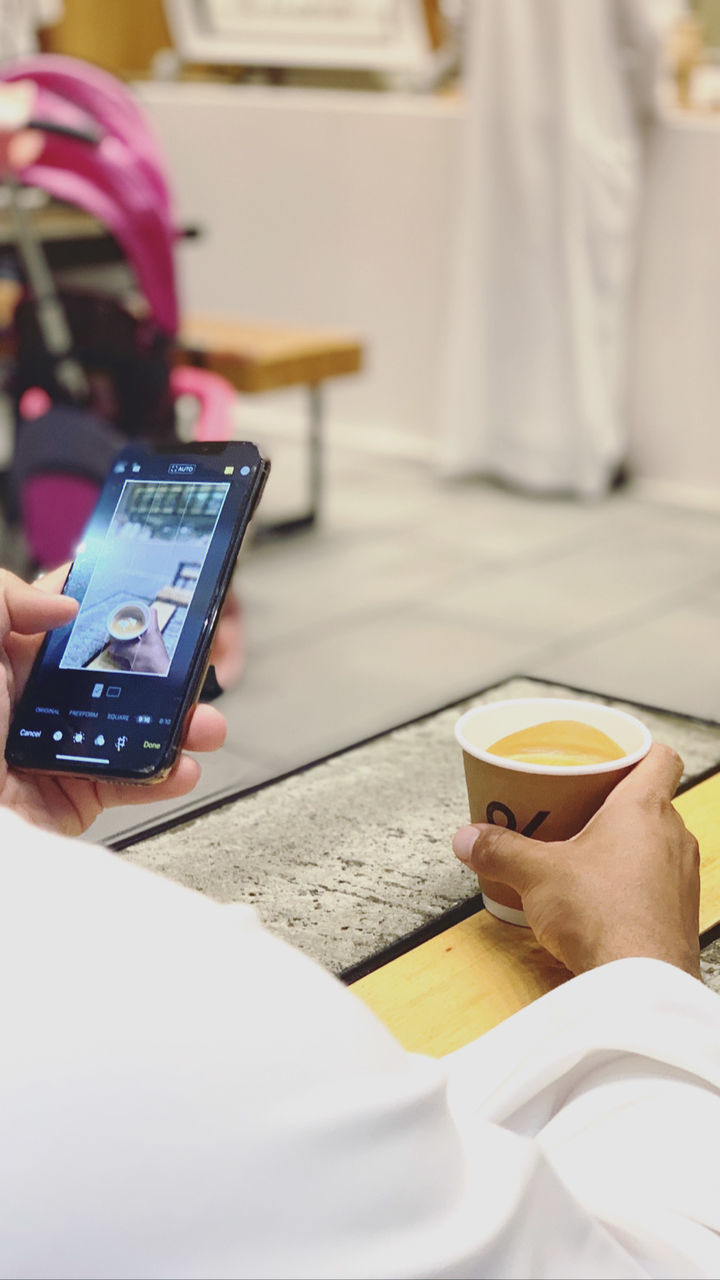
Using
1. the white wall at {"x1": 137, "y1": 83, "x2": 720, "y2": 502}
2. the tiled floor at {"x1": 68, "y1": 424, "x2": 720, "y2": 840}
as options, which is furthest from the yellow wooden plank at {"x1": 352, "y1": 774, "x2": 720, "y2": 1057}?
the white wall at {"x1": 137, "y1": 83, "x2": 720, "y2": 502}

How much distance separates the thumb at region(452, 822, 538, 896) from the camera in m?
0.71

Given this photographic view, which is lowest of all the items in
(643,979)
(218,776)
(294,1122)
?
(218,776)

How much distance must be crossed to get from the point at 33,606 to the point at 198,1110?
454 millimetres

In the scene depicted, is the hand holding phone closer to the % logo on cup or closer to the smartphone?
the smartphone

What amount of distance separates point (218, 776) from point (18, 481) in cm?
172

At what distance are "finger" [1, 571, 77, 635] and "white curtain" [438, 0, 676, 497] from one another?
3.01 metres

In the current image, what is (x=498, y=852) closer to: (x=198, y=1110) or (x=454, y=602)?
(x=198, y=1110)

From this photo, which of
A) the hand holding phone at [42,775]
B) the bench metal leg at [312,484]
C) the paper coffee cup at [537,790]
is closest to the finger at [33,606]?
the hand holding phone at [42,775]

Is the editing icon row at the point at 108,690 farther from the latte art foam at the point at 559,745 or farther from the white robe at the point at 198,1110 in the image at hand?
the white robe at the point at 198,1110

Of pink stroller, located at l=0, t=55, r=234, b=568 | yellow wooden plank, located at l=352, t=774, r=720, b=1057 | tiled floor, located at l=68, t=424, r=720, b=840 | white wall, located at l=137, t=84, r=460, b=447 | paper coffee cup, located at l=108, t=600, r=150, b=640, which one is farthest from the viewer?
white wall, located at l=137, t=84, r=460, b=447

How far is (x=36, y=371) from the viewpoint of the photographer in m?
2.63

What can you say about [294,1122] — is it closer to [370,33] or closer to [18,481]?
[18,481]

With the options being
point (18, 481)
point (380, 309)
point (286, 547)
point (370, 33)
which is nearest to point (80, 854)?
point (18, 481)

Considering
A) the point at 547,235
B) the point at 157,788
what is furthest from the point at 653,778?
the point at 547,235
